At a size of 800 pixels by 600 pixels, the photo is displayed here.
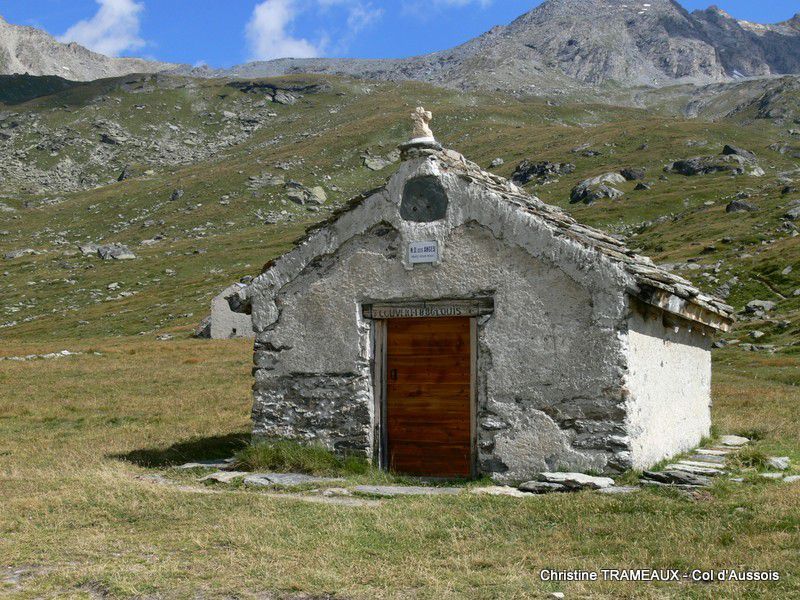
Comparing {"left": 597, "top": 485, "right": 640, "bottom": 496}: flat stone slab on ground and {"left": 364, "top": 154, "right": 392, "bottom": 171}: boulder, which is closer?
{"left": 597, "top": 485, "right": 640, "bottom": 496}: flat stone slab on ground

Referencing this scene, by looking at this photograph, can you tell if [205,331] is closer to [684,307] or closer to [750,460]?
[684,307]

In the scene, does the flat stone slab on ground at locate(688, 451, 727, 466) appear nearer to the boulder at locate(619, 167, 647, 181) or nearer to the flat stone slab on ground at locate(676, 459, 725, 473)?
the flat stone slab on ground at locate(676, 459, 725, 473)

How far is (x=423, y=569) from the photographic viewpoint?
22.9 ft

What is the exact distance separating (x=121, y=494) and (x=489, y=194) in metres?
6.24

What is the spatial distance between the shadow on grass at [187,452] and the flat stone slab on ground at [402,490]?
2.98m

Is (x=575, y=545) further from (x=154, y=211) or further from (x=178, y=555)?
(x=154, y=211)

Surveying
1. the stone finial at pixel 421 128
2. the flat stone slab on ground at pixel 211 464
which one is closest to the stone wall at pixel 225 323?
the flat stone slab on ground at pixel 211 464

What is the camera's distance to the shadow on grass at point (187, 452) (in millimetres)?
13416

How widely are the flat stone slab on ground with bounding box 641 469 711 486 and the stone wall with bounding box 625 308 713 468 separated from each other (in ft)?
1.58

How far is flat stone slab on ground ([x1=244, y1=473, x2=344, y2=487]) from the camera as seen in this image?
11.2 metres

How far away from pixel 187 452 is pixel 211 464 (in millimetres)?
1691

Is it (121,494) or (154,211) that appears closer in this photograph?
(121,494)

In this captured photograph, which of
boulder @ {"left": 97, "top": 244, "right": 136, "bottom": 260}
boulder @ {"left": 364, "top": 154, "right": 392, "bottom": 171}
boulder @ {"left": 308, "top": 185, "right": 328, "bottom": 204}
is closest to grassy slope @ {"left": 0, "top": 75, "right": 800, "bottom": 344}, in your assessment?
boulder @ {"left": 364, "top": 154, "right": 392, "bottom": 171}

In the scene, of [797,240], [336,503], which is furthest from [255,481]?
[797,240]
